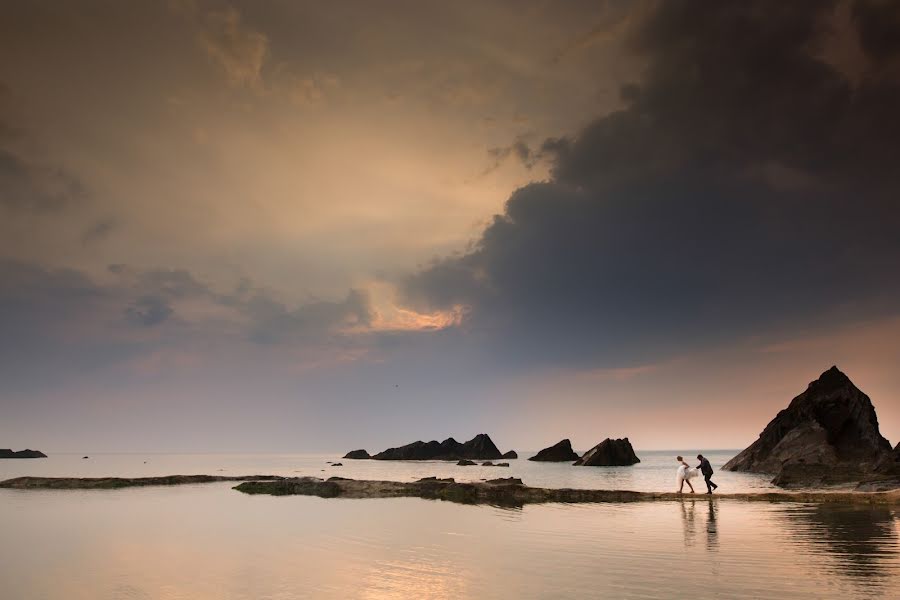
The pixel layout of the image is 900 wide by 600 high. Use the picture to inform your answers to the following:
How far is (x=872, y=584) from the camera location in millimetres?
12047

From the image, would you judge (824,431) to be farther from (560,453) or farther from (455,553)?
(560,453)

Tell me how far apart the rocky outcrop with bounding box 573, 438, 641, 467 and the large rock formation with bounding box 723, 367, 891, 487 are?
36.5 metres

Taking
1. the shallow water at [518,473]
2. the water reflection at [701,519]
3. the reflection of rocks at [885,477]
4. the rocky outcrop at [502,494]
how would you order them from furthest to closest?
1. the shallow water at [518,473]
2. the reflection of rocks at [885,477]
3. the rocky outcrop at [502,494]
4. the water reflection at [701,519]

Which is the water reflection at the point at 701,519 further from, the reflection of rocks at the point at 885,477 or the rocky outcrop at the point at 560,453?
the rocky outcrop at the point at 560,453

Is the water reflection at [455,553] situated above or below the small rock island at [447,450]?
above

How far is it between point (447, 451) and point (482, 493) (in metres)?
159

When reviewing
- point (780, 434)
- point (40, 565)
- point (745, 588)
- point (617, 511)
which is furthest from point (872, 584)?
point (780, 434)

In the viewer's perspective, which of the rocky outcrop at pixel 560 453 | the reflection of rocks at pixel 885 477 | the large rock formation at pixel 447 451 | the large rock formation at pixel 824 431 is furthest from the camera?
the large rock formation at pixel 447 451

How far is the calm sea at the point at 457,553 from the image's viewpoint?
1254 cm

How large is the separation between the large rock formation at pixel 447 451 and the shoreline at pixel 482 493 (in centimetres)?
14342

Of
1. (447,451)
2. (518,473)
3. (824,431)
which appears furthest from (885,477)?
(447,451)

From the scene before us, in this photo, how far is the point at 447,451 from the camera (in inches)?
7515

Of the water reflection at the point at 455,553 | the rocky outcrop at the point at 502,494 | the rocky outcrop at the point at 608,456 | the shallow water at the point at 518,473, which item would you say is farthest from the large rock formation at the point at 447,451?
the water reflection at the point at 455,553

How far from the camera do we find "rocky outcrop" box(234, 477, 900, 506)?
32438 millimetres
